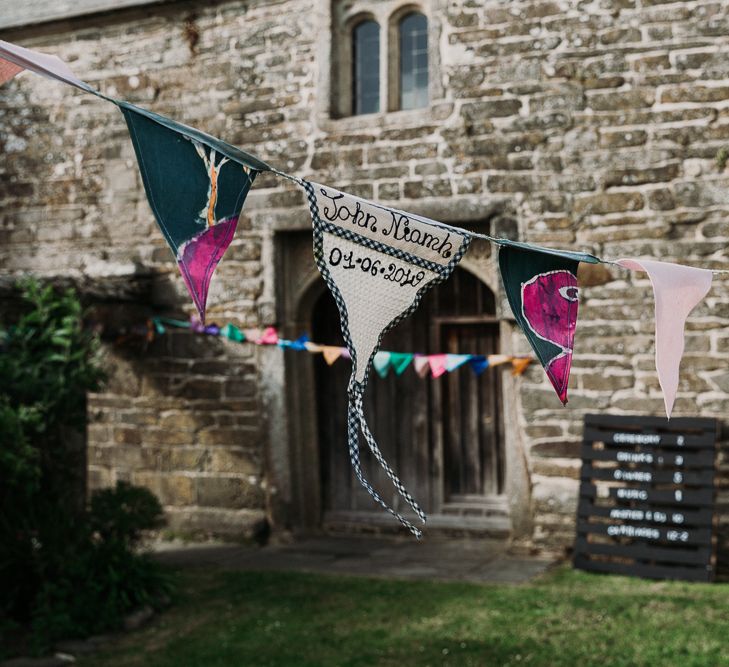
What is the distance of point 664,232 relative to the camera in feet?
22.6

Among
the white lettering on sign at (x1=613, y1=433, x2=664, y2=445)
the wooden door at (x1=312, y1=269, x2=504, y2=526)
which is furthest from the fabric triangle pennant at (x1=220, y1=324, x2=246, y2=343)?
the white lettering on sign at (x1=613, y1=433, x2=664, y2=445)

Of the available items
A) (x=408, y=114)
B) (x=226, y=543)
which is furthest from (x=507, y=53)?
(x=226, y=543)

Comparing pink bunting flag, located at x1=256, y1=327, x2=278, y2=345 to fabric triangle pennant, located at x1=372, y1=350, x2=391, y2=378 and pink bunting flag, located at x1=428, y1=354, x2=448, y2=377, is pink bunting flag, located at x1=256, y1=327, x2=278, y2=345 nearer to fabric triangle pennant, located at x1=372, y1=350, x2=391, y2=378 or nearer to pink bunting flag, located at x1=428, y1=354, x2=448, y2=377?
fabric triangle pennant, located at x1=372, y1=350, x2=391, y2=378

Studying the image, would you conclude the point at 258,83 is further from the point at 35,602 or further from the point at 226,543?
the point at 35,602

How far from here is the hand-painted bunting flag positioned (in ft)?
11.6

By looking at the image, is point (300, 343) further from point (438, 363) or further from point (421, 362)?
point (438, 363)

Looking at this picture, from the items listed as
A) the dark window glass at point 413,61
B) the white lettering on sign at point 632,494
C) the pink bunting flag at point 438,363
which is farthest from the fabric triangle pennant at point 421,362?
the dark window glass at point 413,61

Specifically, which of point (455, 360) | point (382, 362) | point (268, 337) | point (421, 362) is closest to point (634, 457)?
point (455, 360)

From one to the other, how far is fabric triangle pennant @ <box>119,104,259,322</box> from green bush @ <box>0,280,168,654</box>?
2851 mm

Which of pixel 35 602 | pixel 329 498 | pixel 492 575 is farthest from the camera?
pixel 329 498

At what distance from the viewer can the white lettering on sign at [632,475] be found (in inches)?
267

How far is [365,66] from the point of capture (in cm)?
794

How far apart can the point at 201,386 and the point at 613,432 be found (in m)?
3.20

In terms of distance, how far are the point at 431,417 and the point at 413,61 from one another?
8.88 ft
